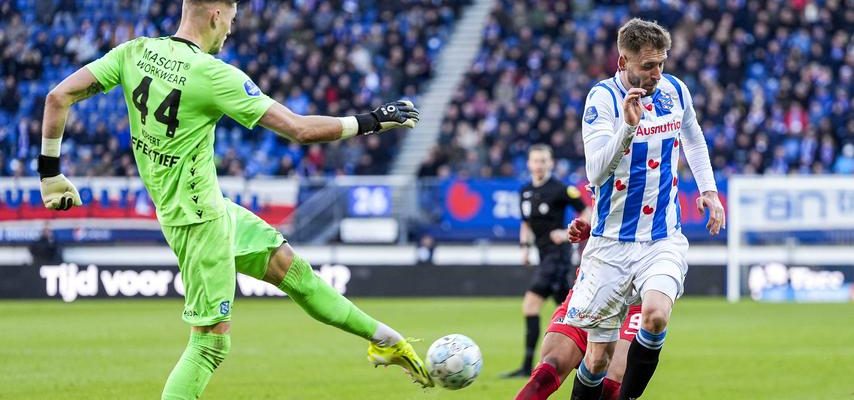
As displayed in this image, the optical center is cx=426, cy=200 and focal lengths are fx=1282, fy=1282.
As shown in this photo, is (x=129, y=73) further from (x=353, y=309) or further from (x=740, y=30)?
(x=740, y=30)

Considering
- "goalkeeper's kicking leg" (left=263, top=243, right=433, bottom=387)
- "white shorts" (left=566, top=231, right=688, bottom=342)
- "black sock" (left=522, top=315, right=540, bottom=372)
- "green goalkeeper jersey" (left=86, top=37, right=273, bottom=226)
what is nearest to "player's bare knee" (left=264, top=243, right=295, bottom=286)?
"goalkeeper's kicking leg" (left=263, top=243, right=433, bottom=387)

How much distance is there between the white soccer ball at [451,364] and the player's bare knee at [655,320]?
1.14 metres

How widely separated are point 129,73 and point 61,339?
9652mm

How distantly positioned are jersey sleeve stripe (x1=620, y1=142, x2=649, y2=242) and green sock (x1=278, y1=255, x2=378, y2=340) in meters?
1.52

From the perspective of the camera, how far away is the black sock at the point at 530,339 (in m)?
11.5

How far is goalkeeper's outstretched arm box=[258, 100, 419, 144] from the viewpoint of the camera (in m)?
6.15

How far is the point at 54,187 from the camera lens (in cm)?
656

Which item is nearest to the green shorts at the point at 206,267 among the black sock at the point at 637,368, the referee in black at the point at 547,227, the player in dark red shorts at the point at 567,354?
the player in dark red shorts at the point at 567,354

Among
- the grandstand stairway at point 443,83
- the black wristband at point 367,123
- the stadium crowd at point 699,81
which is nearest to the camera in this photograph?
the black wristband at point 367,123

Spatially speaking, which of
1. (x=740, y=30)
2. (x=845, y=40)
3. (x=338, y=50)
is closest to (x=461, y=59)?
(x=338, y=50)

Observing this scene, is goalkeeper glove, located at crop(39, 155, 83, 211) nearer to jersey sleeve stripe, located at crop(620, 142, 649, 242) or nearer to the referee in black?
jersey sleeve stripe, located at crop(620, 142, 649, 242)

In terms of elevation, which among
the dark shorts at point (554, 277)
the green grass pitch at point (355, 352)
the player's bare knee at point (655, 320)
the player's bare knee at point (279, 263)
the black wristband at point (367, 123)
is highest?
the black wristband at point (367, 123)

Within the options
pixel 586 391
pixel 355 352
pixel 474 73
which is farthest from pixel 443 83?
pixel 586 391

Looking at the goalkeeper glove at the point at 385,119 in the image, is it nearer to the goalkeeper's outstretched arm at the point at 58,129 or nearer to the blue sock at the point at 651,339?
the goalkeeper's outstretched arm at the point at 58,129
